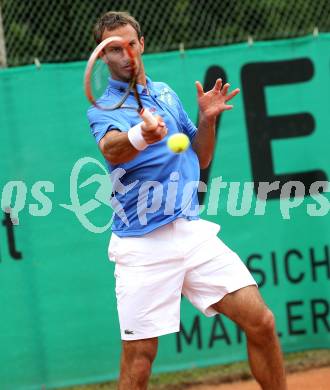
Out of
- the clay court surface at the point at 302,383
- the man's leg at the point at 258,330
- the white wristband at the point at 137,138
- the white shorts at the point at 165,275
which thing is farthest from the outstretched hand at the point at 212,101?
the clay court surface at the point at 302,383

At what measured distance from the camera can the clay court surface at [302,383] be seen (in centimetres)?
586

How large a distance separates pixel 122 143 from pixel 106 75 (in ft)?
1.31

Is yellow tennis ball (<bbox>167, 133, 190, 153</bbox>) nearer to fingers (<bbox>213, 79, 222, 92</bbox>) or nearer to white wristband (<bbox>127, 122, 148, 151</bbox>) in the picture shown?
white wristband (<bbox>127, 122, 148, 151</bbox>)

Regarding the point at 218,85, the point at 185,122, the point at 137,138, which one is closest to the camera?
the point at 137,138

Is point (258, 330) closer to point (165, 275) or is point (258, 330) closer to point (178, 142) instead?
point (165, 275)

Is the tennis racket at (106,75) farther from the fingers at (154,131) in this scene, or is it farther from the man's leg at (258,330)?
the man's leg at (258,330)

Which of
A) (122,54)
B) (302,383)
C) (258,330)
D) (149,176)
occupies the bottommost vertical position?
(302,383)

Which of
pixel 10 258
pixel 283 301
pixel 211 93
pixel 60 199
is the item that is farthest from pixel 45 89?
pixel 283 301

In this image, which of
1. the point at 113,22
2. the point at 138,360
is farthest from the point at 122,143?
the point at 138,360

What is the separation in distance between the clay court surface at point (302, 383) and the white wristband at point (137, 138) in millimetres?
2467

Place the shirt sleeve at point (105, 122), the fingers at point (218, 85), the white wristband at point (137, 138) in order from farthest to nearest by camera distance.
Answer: the fingers at point (218, 85), the shirt sleeve at point (105, 122), the white wristband at point (137, 138)

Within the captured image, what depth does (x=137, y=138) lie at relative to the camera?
3920 mm

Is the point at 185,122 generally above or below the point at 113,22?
below

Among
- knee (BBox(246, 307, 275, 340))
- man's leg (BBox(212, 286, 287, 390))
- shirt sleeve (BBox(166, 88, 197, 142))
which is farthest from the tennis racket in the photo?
knee (BBox(246, 307, 275, 340))
